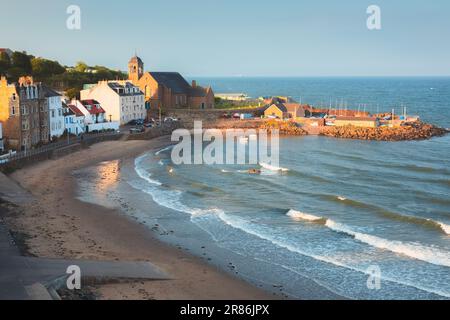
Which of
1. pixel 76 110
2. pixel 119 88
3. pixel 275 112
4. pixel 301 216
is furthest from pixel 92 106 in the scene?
pixel 301 216

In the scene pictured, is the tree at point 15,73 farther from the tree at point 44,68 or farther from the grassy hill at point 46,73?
the tree at point 44,68

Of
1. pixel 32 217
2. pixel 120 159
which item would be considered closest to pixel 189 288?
pixel 32 217

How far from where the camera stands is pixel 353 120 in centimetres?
7250

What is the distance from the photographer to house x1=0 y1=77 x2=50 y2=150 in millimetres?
Result: 43469

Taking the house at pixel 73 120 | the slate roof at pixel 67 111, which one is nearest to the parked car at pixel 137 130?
the house at pixel 73 120

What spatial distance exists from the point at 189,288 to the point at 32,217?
12.1m

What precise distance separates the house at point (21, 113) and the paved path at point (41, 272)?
2220 cm

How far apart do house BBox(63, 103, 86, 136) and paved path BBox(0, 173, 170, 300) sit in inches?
1239

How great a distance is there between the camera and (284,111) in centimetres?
7906

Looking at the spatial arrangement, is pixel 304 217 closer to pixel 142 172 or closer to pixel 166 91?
pixel 142 172

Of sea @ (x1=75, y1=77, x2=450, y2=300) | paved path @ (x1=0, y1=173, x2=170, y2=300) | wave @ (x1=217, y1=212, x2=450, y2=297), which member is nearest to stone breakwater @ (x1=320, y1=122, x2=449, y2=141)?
sea @ (x1=75, y1=77, x2=450, y2=300)

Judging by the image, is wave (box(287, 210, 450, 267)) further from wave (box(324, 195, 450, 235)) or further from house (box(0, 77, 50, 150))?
house (box(0, 77, 50, 150))

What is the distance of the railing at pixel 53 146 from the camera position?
131 feet
